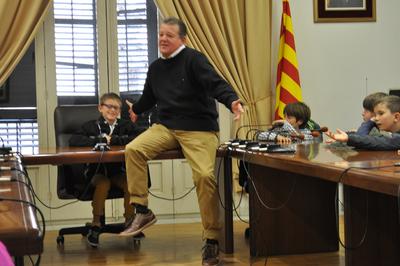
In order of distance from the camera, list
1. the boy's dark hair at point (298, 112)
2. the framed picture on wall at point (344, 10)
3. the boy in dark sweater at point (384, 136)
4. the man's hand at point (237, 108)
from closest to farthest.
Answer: the boy in dark sweater at point (384, 136)
the man's hand at point (237, 108)
the boy's dark hair at point (298, 112)
the framed picture on wall at point (344, 10)

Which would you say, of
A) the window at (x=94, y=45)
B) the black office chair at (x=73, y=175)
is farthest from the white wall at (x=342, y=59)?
the black office chair at (x=73, y=175)

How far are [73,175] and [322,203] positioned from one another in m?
1.65

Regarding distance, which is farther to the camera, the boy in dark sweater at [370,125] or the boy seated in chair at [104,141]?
the boy seated in chair at [104,141]

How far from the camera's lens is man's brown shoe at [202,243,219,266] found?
3268 mm

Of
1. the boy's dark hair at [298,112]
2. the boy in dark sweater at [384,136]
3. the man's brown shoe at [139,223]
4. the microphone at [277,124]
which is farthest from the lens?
the boy's dark hair at [298,112]

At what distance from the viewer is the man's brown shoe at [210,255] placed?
3268 millimetres

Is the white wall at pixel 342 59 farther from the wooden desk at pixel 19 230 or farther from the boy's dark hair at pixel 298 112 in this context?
the wooden desk at pixel 19 230

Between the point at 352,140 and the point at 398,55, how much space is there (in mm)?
3135

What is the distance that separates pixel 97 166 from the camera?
391 cm

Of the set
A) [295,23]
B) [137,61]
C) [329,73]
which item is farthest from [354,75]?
[137,61]

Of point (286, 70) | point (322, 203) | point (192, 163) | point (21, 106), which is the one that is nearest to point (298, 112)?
point (322, 203)

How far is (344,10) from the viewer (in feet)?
17.4

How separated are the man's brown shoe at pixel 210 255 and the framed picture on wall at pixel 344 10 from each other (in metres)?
2.74

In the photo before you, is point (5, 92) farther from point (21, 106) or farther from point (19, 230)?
point (19, 230)
